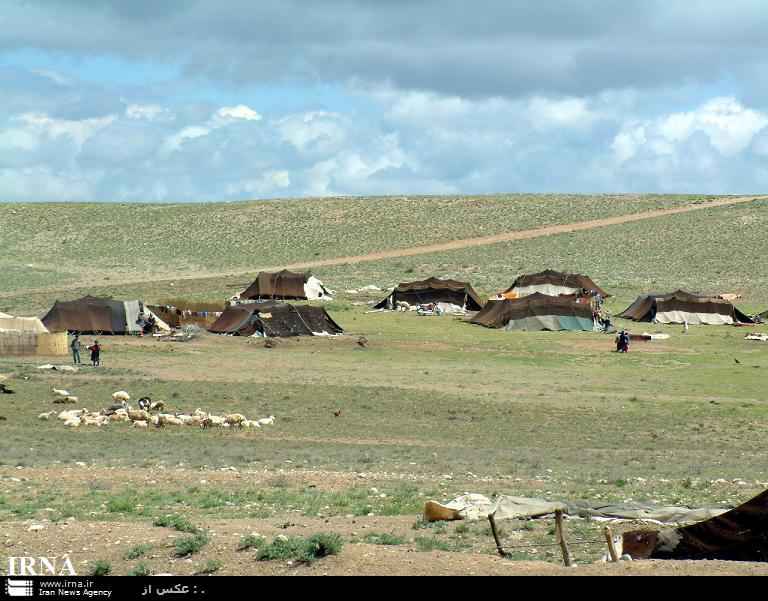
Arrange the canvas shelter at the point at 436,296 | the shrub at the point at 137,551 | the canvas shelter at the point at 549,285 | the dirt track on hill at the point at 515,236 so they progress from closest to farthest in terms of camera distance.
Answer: the shrub at the point at 137,551 < the canvas shelter at the point at 436,296 < the canvas shelter at the point at 549,285 < the dirt track on hill at the point at 515,236

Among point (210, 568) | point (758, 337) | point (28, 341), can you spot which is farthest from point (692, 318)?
point (210, 568)

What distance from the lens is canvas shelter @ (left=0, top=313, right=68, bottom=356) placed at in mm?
41344

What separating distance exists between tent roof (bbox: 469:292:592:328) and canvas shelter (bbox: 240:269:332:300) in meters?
13.5

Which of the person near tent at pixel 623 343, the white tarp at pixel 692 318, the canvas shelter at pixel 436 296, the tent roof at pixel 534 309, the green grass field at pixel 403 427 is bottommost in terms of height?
the green grass field at pixel 403 427

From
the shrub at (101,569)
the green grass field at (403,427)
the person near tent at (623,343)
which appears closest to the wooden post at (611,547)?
the green grass field at (403,427)

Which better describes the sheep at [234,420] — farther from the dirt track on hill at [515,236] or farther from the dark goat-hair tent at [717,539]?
the dirt track on hill at [515,236]

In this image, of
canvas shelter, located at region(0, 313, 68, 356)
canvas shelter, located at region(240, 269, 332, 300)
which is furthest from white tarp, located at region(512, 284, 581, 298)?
canvas shelter, located at region(0, 313, 68, 356)

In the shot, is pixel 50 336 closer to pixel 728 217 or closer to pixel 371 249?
pixel 371 249

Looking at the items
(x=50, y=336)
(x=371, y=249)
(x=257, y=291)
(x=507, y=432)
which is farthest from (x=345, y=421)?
(x=371, y=249)

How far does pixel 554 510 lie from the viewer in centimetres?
1441

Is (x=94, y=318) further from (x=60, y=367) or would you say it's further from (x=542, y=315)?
(x=542, y=315)

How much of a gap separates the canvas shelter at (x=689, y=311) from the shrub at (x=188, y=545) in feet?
154

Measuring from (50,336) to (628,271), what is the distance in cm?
5088

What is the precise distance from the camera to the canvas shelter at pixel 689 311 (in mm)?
57125
